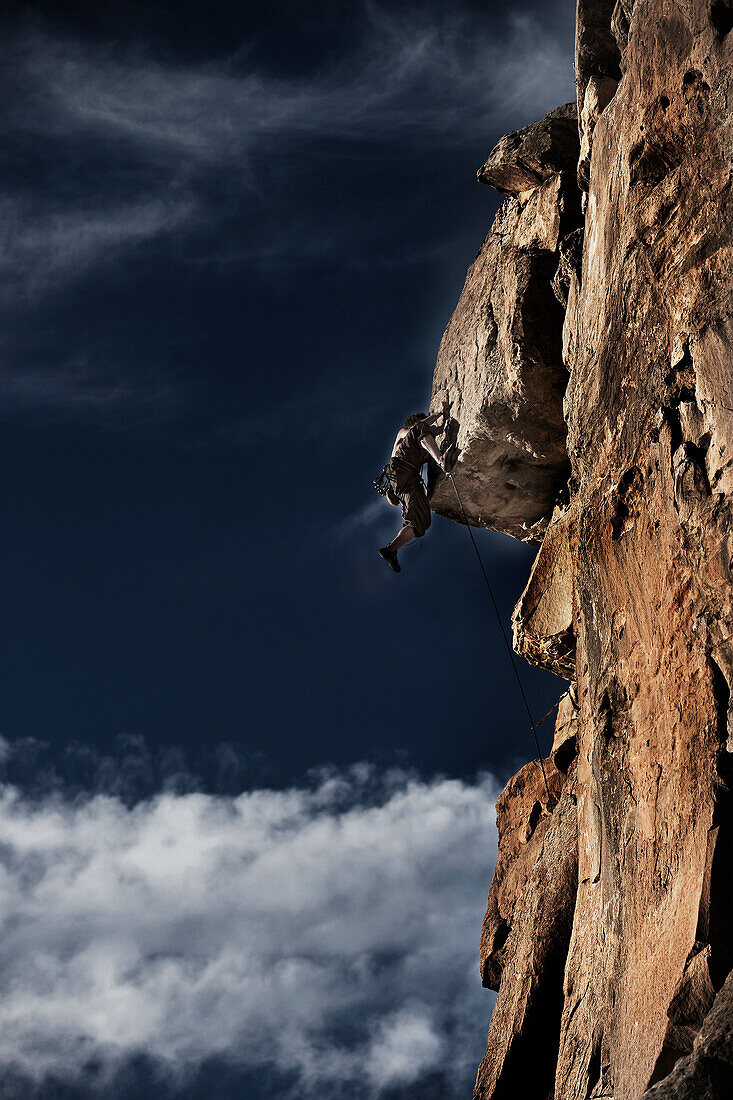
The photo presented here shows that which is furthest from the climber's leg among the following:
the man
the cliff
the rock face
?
the cliff

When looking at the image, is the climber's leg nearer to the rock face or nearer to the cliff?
the rock face

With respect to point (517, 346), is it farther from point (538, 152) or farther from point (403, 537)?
point (403, 537)

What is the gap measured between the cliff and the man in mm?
2401

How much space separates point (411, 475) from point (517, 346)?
352 cm

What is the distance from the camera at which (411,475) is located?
16.6 meters

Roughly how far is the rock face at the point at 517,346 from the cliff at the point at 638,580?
84 millimetres

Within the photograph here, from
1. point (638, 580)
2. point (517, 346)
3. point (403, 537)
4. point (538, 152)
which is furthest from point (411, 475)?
point (638, 580)

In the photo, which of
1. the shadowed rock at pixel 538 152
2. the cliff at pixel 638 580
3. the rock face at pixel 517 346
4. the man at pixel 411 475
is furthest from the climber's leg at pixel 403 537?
the shadowed rock at pixel 538 152

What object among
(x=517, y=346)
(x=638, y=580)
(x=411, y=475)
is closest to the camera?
(x=638, y=580)

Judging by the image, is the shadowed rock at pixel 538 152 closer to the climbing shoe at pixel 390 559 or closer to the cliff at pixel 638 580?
the cliff at pixel 638 580

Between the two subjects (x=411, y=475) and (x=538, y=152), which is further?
(x=411, y=475)

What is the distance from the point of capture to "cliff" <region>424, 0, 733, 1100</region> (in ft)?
27.1

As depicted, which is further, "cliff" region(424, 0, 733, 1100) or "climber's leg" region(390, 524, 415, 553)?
"climber's leg" region(390, 524, 415, 553)

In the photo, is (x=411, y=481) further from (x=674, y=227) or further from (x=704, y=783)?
(x=704, y=783)
